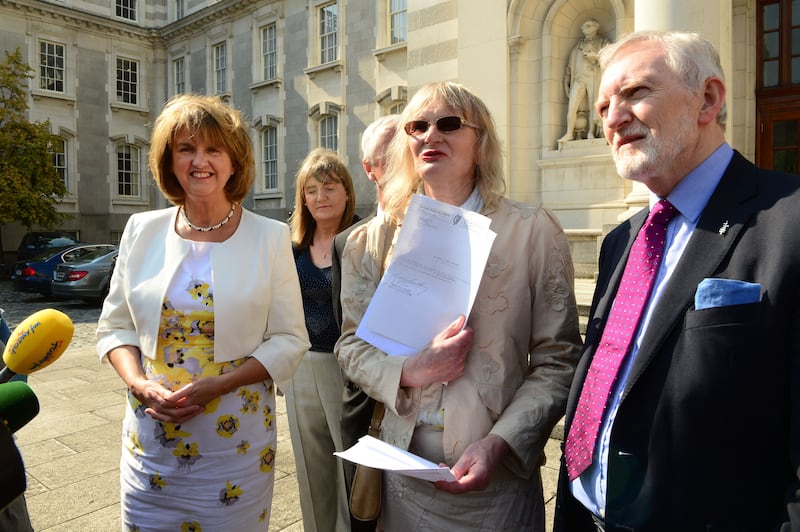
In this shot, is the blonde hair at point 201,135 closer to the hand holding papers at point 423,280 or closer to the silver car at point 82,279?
the hand holding papers at point 423,280

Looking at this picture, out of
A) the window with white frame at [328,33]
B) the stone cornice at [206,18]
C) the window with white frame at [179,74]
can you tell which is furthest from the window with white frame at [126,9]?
the window with white frame at [328,33]

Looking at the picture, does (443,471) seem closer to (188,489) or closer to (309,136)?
(188,489)

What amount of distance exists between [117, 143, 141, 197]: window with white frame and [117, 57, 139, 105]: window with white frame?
2.22 meters

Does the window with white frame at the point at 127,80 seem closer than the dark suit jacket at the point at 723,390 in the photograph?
No

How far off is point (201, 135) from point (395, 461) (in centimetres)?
139

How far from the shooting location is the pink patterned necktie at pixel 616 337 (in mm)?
1565

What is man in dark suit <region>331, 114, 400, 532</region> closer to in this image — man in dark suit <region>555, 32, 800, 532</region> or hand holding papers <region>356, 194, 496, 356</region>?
hand holding papers <region>356, 194, 496, 356</region>

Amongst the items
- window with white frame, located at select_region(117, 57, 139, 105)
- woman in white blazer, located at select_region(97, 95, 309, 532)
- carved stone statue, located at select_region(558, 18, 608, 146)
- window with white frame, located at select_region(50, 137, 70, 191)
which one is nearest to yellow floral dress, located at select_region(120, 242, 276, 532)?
woman in white blazer, located at select_region(97, 95, 309, 532)

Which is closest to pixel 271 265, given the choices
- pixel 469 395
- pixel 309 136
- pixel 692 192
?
pixel 469 395

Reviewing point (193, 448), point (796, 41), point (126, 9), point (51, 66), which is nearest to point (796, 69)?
point (796, 41)

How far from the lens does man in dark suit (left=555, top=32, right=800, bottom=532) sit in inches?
49.4

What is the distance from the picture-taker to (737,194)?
1.43 metres

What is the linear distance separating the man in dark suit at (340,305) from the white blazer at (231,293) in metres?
0.25

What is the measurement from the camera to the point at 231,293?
6.99 feet
